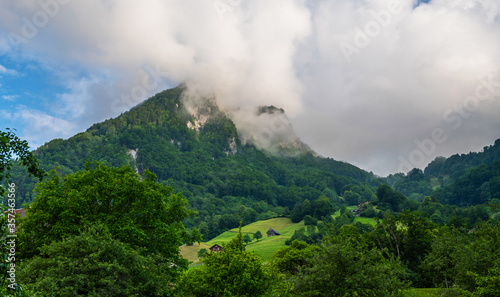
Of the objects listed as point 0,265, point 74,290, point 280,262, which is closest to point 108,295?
point 74,290

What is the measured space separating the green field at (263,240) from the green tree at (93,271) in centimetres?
8243

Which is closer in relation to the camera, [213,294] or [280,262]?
[213,294]

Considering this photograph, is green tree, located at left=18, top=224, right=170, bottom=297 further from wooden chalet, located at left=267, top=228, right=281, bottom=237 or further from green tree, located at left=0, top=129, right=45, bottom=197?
wooden chalet, located at left=267, top=228, right=281, bottom=237

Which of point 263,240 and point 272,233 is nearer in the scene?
point 263,240

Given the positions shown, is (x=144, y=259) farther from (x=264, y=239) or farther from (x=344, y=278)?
(x=264, y=239)

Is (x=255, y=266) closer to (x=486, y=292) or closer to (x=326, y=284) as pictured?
(x=326, y=284)

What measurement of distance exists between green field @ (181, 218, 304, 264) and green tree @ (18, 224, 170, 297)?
270 ft

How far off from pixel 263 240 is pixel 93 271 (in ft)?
402

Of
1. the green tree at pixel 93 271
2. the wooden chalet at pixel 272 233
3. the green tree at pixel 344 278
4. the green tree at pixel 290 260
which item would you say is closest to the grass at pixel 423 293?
the green tree at pixel 344 278

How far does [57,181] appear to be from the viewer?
28.9m

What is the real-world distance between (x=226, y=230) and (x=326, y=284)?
16387cm

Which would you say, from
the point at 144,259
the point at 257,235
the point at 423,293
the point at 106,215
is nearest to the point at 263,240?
the point at 257,235

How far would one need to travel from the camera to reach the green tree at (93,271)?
16094 mm

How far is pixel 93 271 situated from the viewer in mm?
17156
